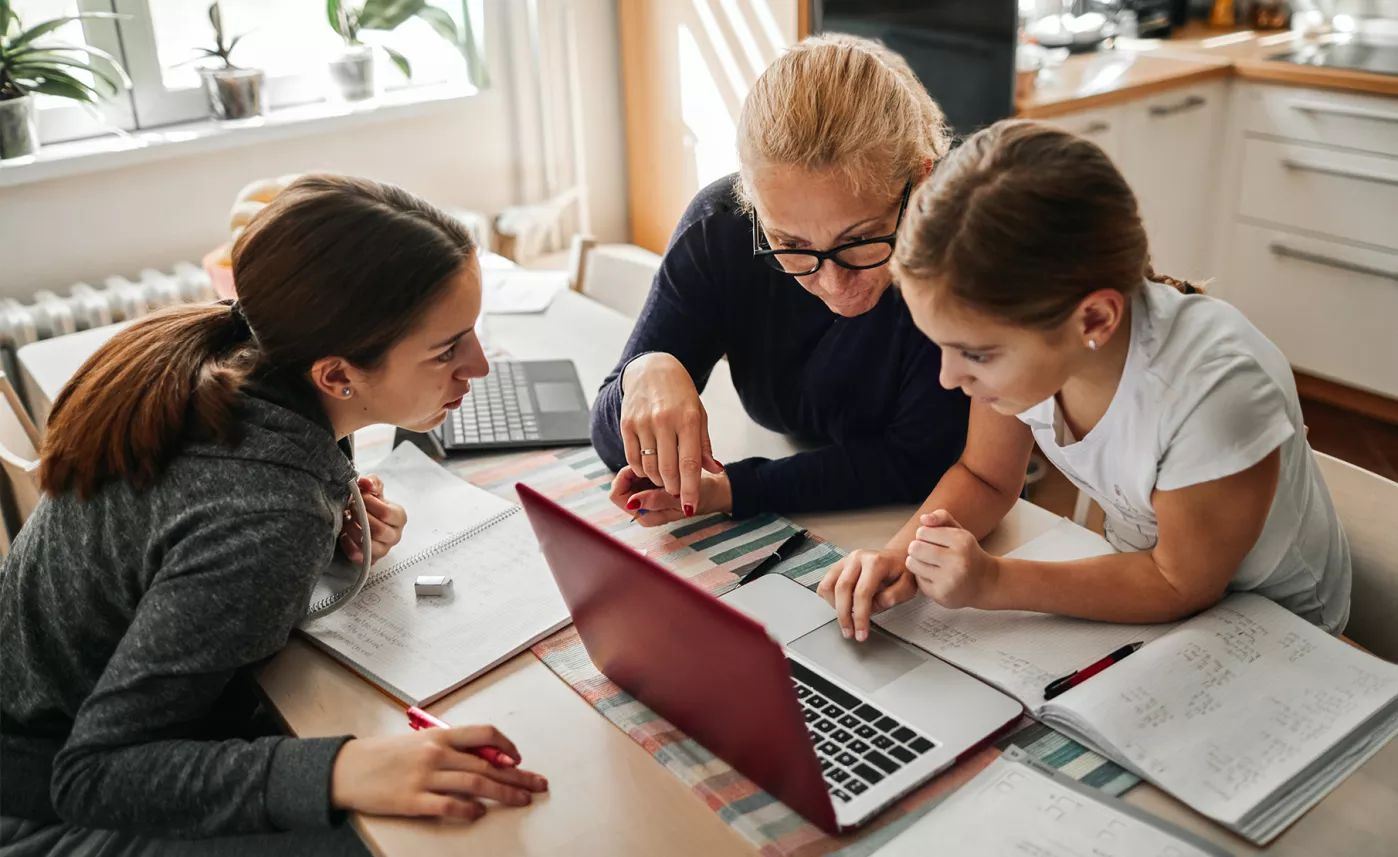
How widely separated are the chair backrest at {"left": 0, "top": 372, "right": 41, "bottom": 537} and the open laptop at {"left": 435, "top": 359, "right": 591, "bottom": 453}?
562 millimetres

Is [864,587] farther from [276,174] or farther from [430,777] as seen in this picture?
[276,174]

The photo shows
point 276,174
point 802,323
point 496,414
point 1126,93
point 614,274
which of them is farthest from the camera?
point 1126,93

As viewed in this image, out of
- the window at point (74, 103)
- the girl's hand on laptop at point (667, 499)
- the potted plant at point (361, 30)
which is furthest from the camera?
the potted plant at point (361, 30)

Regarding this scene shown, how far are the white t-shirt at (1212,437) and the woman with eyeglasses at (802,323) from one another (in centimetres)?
23

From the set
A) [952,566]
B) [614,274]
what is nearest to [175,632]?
[952,566]

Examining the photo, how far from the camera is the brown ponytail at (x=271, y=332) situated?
1.11 m

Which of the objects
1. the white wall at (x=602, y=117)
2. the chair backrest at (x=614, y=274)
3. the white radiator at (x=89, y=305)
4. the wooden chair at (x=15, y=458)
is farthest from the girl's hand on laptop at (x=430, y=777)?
the white wall at (x=602, y=117)

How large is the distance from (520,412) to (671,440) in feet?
1.31

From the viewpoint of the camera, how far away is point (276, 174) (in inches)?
106

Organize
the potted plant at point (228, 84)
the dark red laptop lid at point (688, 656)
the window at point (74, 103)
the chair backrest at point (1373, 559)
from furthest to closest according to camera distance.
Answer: the potted plant at point (228, 84)
the window at point (74, 103)
the chair backrest at point (1373, 559)
the dark red laptop lid at point (688, 656)

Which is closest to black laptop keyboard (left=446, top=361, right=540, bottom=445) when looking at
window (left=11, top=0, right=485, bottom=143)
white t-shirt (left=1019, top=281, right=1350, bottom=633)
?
white t-shirt (left=1019, top=281, right=1350, bottom=633)

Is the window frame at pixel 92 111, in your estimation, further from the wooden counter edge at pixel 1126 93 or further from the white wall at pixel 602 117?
the wooden counter edge at pixel 1126 93

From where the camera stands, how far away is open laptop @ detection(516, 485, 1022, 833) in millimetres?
851

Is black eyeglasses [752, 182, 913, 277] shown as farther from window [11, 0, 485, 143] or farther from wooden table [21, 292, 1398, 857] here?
window [11, 0, 485, 143]
